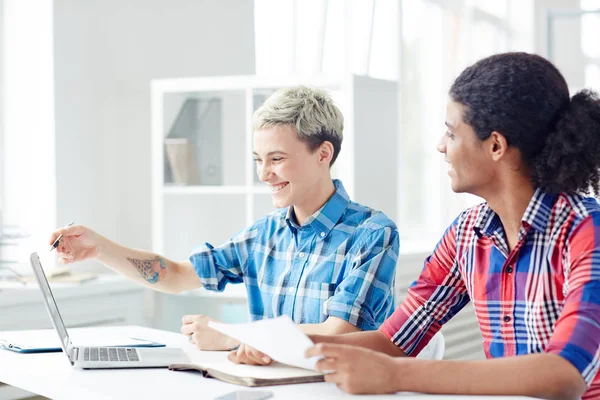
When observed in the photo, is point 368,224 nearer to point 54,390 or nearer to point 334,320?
Answer: point 334,320

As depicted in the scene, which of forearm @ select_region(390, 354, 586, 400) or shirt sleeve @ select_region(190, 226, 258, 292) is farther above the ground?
shirt sleeve @ select_region(190, 226, 258, 292)

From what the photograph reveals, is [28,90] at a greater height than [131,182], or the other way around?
[28,90]

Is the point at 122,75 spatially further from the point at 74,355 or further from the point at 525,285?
the point at 525,285

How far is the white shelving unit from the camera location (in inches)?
138

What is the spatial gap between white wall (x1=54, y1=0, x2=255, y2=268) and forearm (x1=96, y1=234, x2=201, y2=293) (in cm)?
115

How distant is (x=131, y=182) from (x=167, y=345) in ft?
6.38

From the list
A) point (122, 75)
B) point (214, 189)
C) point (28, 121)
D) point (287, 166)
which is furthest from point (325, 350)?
point (122, 75)

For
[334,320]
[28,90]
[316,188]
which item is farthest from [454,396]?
[28,90]

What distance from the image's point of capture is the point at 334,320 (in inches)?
84.0

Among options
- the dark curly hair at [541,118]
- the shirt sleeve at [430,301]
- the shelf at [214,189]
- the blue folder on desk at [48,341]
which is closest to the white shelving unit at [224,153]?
the shelf at [214,189]

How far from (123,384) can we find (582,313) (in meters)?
0.88

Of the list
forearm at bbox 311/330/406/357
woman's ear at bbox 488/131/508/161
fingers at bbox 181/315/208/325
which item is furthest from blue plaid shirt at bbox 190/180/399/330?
woman's ear at bbox 488/131/508/161

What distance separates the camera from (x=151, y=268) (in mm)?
2566

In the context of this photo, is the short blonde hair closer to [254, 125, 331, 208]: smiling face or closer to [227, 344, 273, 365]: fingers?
[254, 125, 331, 208]: smiling face
